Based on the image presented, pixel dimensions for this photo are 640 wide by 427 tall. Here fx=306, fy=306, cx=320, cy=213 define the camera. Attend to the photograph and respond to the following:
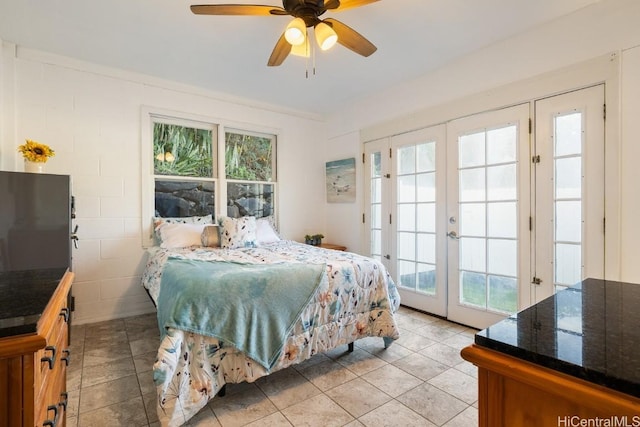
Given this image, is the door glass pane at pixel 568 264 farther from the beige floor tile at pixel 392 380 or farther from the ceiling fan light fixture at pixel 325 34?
the ceiling fan light fixture at pixel 325 34

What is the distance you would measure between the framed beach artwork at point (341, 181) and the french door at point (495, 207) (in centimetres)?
50

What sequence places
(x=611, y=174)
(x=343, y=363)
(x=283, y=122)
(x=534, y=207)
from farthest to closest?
(x=283, y=122) < (x=534, y=207) < (x=343, y=363) < (x=611, y=174)

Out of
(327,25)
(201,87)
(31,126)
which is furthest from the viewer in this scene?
(201,87)

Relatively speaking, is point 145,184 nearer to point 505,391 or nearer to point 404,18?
point 404,18

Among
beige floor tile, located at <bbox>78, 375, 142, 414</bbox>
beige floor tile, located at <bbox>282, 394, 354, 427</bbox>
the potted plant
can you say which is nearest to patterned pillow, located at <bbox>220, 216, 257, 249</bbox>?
the potted plant

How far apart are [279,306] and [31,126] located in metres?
2.95

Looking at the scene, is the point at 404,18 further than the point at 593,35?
Yes

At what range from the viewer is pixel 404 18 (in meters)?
2.38

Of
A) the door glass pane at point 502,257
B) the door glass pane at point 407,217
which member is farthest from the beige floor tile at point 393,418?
the door glass pane at point 407,217

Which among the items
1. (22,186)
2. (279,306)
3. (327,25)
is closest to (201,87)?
(22,186)

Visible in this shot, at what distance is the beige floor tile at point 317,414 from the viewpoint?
1646 millimetres

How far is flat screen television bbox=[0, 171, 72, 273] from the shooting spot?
2.30 m

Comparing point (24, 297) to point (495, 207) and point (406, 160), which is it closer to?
point (495, 207)

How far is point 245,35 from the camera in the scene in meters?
2.59
